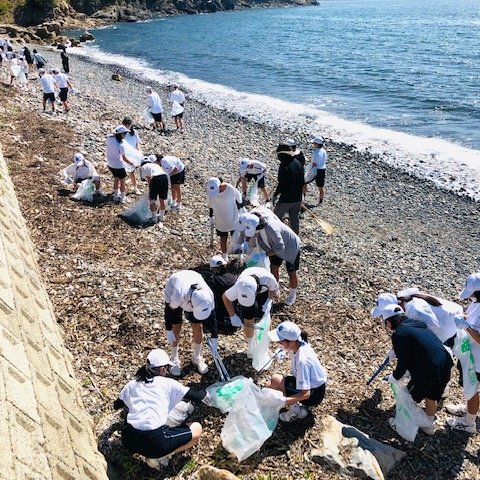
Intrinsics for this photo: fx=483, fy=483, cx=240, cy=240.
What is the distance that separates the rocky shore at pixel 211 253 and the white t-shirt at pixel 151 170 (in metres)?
1.29

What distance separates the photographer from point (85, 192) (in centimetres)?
1205

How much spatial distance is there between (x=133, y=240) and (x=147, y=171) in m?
1.70

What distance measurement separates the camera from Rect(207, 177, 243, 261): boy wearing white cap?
9758mm

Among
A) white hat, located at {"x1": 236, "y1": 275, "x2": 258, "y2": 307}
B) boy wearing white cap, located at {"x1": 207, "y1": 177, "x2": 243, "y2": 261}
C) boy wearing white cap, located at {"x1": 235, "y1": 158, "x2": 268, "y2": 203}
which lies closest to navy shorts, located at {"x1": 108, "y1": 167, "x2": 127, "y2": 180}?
boy wearing white cap, located at {"x1": 235, "y1": 158, "x2": 268, "y2": 203}

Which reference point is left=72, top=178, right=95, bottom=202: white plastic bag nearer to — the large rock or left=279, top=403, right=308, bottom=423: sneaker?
left=279, top=403, right=308, bottom=423: sneaker

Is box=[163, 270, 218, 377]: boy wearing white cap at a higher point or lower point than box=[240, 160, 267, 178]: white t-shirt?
lower

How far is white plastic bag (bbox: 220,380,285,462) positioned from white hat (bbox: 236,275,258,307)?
4.63ft

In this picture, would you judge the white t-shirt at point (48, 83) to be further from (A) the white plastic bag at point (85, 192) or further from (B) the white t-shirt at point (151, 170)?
(B) the white t-shirt at point (151, 170)

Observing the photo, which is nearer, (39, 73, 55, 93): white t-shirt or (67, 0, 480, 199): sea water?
(39, 73, 55, 93): white t-shirt

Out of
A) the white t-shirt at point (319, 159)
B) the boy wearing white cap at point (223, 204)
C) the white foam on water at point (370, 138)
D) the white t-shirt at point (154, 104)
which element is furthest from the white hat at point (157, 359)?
the white t-shirt at point (154, 104)

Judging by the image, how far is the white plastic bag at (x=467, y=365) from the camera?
638 cm

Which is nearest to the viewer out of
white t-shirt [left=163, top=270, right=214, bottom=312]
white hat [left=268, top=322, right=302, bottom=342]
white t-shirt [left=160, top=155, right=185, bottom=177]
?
white hat [left=268, top=322, right=302, bottom=342]

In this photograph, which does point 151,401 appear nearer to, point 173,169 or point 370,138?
point 173,169

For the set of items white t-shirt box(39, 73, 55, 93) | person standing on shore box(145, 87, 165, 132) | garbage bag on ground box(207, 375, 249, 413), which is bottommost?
garbage bag on ground box(207, 375, 249, 413)
